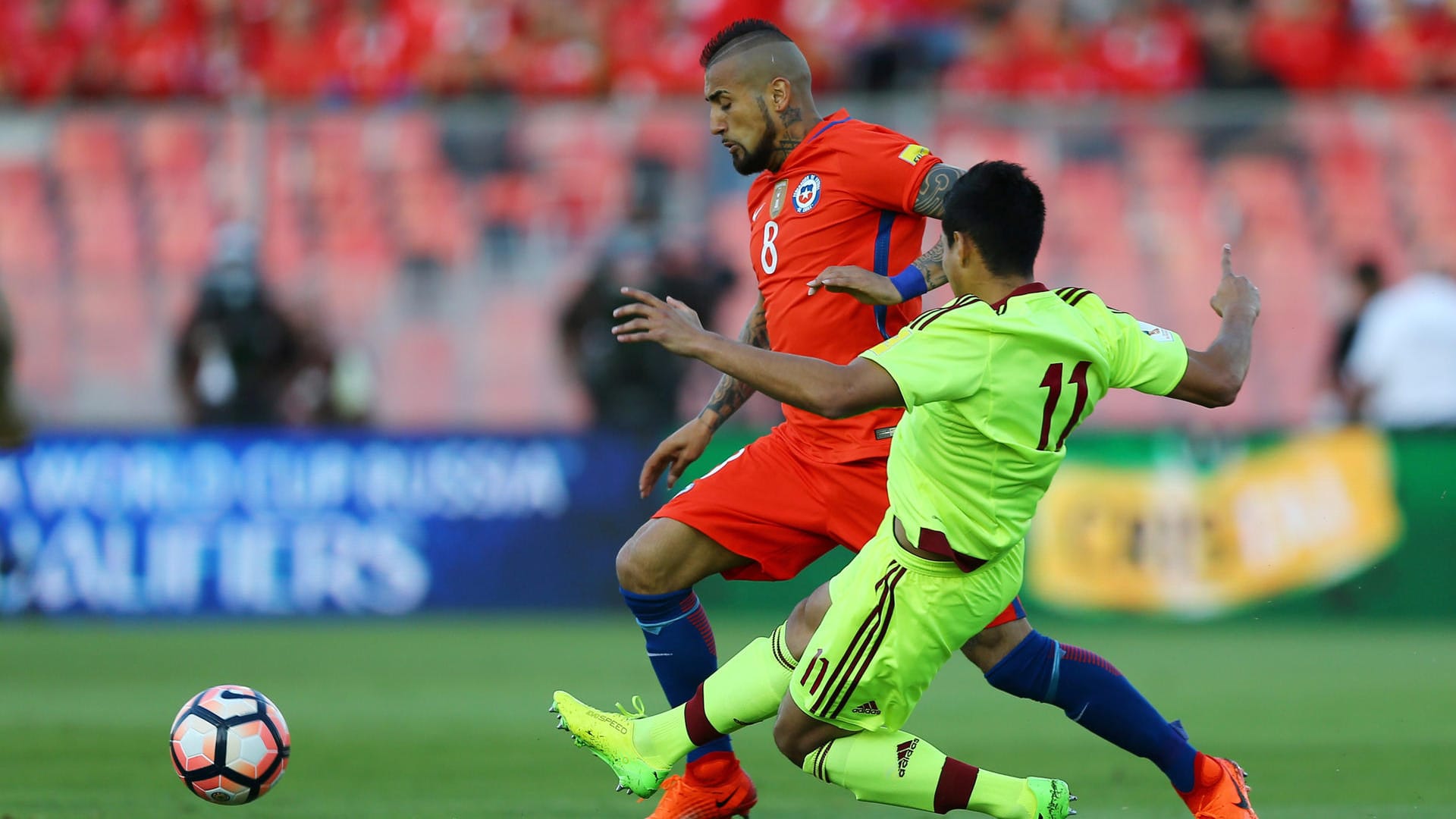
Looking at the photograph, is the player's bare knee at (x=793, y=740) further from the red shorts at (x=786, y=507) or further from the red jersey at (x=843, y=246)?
the red jersey at (x=843, y=246)

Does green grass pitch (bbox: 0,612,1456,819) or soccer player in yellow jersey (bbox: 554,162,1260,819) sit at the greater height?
soccer player in yellow jersey (bbox: 554,162,1260,819)

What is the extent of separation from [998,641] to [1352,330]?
26.8 feet

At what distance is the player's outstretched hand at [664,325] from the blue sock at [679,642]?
1.27 meters

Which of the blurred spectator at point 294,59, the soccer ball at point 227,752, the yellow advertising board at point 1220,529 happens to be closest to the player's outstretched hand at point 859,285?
the soccer ball at point 227,752

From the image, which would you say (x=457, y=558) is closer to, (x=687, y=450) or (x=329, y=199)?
(x=329, y=199)

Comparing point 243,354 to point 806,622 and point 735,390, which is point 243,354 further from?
point 806,622

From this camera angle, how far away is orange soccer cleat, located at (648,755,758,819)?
19.5 ft

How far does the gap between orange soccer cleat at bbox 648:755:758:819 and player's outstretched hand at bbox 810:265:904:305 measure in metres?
1.64

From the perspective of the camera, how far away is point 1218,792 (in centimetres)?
552

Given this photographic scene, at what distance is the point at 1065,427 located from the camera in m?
5.04

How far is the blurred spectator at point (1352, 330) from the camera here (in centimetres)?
1289

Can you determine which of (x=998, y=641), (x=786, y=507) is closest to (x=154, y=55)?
(x=786, y=507)

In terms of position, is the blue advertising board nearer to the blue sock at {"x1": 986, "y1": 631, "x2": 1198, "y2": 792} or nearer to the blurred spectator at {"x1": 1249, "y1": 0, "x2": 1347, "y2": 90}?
the blurred spectator at {"x1": 1249, "y1": 0, "x2": 1347, "y2": 90}

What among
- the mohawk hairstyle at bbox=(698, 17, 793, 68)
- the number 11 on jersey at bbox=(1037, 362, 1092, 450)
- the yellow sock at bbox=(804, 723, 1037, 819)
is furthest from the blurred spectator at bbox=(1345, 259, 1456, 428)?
the number 11 on jersey at bbox=(1037, 362, 1092, 450)
